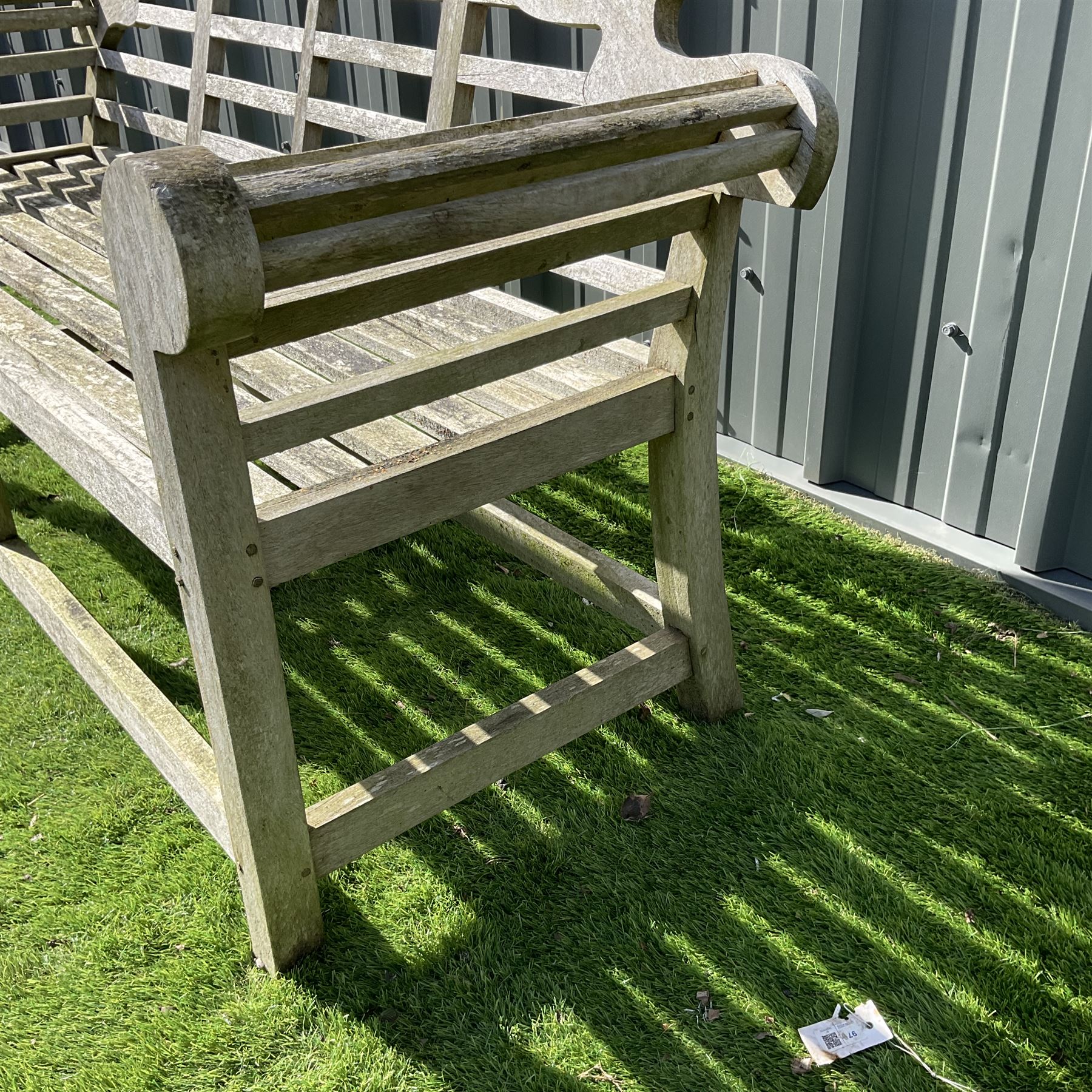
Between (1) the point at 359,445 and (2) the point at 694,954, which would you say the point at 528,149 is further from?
(2) the point at 694,954

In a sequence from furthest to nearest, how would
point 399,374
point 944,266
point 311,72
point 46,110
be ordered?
point 46,110 → point 311,72 → point 944,266 → point 399,374

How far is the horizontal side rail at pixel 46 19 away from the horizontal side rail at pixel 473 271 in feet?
9.07

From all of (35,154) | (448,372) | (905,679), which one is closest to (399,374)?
(448,372)

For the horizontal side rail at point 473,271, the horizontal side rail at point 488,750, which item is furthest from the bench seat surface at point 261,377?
the horizontal side rail at point 488,750

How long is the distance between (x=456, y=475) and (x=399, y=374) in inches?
8.6

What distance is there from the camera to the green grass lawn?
1.86 metres

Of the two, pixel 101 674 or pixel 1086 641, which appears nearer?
pixel 101 674

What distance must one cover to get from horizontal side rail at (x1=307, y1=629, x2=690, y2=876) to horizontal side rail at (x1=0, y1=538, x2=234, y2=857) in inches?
8.2

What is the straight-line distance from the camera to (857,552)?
324cm

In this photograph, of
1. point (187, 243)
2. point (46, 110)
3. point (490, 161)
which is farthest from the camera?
point (46, 110)

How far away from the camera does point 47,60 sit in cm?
392

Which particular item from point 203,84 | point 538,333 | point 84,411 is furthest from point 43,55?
point 538,333

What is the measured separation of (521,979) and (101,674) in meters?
1.12

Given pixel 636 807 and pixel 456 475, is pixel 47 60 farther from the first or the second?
pixel 636 807
